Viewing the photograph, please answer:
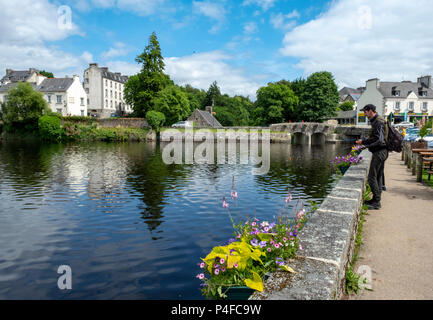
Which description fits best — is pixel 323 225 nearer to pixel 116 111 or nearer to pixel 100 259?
pixel 100 259

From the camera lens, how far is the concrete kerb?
2.76 meters

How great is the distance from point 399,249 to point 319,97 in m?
65.2

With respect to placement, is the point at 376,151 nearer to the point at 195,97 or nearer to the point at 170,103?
the point at 170,103

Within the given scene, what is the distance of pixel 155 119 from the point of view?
5609 cm

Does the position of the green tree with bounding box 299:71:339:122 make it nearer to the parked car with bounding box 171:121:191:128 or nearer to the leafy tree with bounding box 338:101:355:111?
the parked car with bounding box 171:121:191:128

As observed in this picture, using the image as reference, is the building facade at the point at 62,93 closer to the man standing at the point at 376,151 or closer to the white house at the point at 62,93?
the white house at the point at 62,93

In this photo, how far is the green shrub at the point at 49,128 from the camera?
52.1 metres

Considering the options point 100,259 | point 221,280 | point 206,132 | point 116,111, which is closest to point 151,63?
point 206,132

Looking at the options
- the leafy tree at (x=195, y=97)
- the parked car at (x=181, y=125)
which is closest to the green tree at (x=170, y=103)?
the parked car at (x=181, y=125)

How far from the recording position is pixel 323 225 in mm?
4449

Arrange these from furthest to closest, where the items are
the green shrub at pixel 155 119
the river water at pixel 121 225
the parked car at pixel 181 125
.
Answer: the parked car at pixel 181 125, the green shrub at pixel 155 119, the river water at pixel 121 225

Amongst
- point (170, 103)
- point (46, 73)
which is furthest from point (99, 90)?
point (46, 73)

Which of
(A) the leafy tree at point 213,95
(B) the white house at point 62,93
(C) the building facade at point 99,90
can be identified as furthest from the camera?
(A) the leafy tree at point 213,95

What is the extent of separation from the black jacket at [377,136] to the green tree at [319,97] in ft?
202
